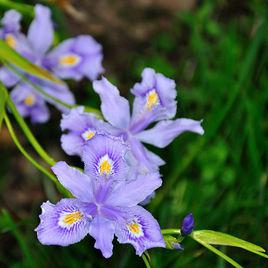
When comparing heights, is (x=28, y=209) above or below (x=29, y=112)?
below

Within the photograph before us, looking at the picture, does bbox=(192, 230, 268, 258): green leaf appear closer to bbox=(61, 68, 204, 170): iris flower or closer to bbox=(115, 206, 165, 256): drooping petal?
bbox=(115, 206, 165, 256): drooping petal

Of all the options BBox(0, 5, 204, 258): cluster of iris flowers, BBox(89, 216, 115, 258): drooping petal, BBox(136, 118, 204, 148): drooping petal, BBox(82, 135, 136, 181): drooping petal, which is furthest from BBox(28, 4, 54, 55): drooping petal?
BBox(89, 216, 115, 258): drooping petal

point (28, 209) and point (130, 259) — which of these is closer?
point (130, 259)

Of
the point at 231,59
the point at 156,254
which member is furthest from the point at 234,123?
the point at 156,254

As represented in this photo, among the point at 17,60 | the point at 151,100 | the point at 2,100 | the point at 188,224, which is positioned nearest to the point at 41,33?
the point at 17,60

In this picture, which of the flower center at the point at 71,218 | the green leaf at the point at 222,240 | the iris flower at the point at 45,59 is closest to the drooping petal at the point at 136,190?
the flower center at the point at 71,218

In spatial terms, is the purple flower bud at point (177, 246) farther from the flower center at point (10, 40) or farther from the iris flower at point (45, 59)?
the flower center at point (10, 40)

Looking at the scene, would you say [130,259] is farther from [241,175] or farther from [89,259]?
[241,175]
